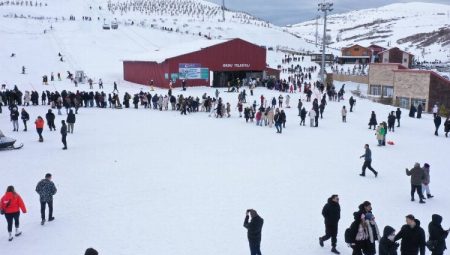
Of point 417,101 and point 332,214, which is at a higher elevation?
point 417,101

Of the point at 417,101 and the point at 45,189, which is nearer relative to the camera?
the point at 45,189

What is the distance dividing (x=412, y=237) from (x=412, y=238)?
0.02 metres

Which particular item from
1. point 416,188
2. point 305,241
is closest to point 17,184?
point 305,241

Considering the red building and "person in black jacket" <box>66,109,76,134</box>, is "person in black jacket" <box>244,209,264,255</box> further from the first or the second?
the red building

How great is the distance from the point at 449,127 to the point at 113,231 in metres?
17.3

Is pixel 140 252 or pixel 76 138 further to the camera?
pixel 76 138

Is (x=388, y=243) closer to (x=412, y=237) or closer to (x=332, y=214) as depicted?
Answer: (x=412, y=237)

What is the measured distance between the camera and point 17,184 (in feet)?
40.4

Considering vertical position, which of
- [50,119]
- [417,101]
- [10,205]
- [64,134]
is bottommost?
[10,205]

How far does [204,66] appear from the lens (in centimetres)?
3934

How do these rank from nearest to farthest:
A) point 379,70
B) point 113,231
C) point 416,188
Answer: point 113,231 → point 416,188 → point 379,70

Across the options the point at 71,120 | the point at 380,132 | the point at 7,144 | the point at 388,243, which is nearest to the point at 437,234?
the point at 388,243

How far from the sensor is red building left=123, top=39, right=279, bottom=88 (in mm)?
37844

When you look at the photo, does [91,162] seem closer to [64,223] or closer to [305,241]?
[64,223]
